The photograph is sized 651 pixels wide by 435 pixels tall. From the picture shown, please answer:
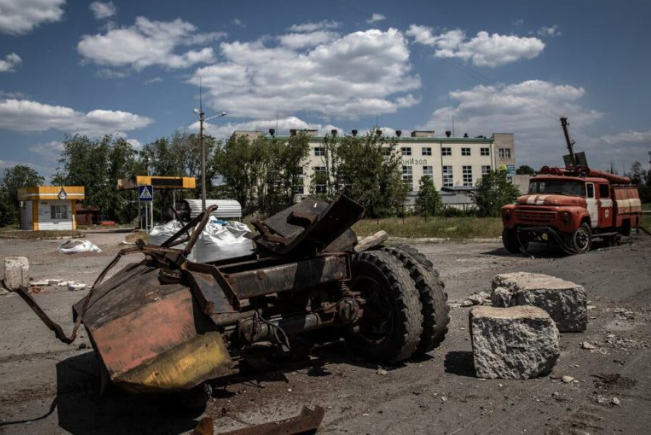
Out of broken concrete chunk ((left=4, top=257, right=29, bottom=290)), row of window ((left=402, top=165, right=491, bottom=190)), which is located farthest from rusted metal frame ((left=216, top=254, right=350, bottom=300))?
row of window ((left=402, top=165, right=491, bottom=190))

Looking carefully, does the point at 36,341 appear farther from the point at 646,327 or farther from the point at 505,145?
the point at 505,145

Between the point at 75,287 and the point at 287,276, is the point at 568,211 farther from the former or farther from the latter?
the point at 75,287

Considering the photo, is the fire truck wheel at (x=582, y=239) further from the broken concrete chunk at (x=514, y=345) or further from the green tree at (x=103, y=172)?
the green tree at (x=103, y=172)

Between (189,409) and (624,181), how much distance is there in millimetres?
19158

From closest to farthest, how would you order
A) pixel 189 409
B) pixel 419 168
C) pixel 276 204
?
pixel 189 409
pixel 276 204
pixel 419 168

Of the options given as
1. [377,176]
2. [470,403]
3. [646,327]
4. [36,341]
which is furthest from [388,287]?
[377,176]

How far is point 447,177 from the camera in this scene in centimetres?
7419

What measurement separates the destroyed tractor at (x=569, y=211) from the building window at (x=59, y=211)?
3837 centimetres

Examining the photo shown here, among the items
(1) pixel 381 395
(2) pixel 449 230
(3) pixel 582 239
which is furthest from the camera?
(2) pixel 449 230

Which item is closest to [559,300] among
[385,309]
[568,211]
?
[385,309]

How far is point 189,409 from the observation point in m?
3.92

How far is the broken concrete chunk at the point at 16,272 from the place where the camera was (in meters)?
10.8

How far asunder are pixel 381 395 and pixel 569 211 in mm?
12614

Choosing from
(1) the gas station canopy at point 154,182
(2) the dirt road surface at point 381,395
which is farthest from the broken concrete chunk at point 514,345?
(1) the gas station canopy at point 154,182
